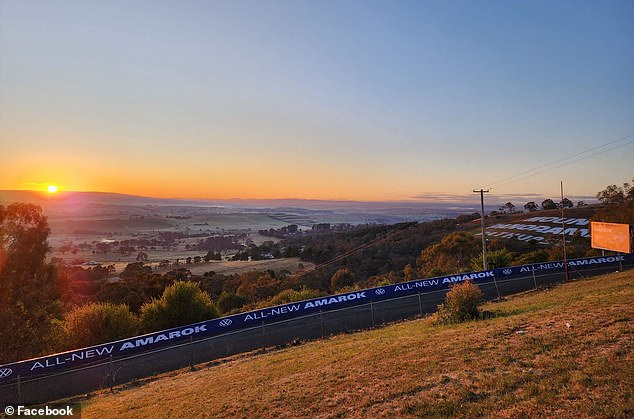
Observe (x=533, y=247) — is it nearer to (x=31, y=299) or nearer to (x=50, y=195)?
(x=31, y=299)

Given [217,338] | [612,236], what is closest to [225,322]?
[217,338]

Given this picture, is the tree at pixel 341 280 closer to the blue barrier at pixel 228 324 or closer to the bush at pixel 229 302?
the bush at pixel 229 302

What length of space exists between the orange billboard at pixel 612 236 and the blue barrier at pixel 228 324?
21.6 ft

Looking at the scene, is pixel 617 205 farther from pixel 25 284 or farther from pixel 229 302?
pixel 25 284

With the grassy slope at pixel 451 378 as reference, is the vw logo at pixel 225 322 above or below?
below

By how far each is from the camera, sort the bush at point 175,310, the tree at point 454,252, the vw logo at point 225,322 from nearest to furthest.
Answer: the vw logo at point 225,322 < the bush at point 175,310 < the tree at point 454,252

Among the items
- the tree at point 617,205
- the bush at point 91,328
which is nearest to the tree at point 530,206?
the tree at point 617,205

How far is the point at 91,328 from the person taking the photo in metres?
26.6

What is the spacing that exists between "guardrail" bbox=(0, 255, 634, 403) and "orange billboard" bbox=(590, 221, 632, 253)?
467cm

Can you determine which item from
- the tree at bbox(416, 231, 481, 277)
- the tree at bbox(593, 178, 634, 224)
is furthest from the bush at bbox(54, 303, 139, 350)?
the tree at bbox(593, 178, 634, 224)

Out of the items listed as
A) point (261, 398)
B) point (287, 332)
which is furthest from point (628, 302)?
point (287, 332)

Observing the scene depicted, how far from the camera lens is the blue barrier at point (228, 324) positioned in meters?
18.0

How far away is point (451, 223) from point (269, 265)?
194 feet

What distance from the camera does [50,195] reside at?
6703 inches
